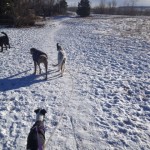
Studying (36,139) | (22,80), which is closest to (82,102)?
(22,80)

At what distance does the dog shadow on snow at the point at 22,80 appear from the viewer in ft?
30.1

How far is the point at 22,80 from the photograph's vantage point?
9.84m

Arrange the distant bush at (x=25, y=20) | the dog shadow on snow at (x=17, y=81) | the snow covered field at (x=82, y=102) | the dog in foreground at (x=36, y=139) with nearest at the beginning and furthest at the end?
the dog in foreground at (x=36, y=139), the snow covered field at (x=82, y=102), the dog shadow on snow at (x=17, y=81), the distant bush at (x=25, y=20)

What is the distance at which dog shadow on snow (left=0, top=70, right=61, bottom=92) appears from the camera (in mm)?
9180

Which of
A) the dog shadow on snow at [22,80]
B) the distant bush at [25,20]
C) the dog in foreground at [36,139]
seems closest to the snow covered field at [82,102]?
the dog shadow on snow at [22,80]

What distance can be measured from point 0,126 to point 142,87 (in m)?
5.44

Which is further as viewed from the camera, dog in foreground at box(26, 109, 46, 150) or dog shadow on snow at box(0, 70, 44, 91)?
dog shadow on snow at box(0, 70, 44, 91)

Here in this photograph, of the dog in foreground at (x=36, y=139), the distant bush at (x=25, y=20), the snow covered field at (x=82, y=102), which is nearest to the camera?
the dog in foreground at (x=36, y=139)

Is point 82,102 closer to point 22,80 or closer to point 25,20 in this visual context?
point 22,80

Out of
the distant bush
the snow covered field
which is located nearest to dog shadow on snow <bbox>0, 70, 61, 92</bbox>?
the snow covered field

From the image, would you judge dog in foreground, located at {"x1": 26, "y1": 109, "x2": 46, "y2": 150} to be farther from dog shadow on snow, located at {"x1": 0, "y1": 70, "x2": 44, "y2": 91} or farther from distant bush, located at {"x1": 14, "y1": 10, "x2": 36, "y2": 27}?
distant bush, located at {"x1": 14, "y1": 10, "x2": 36, "y2": 27}

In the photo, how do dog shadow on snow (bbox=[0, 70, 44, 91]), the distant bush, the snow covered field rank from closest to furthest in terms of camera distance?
the snow covered field < dog shadow on snow (bbox=[0, 70, 44, 91]) < the distant bush

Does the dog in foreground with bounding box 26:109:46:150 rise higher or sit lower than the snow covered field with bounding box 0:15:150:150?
higher

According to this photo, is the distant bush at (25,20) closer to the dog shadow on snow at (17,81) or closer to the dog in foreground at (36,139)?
the dog shadow on snow at (17,81)
